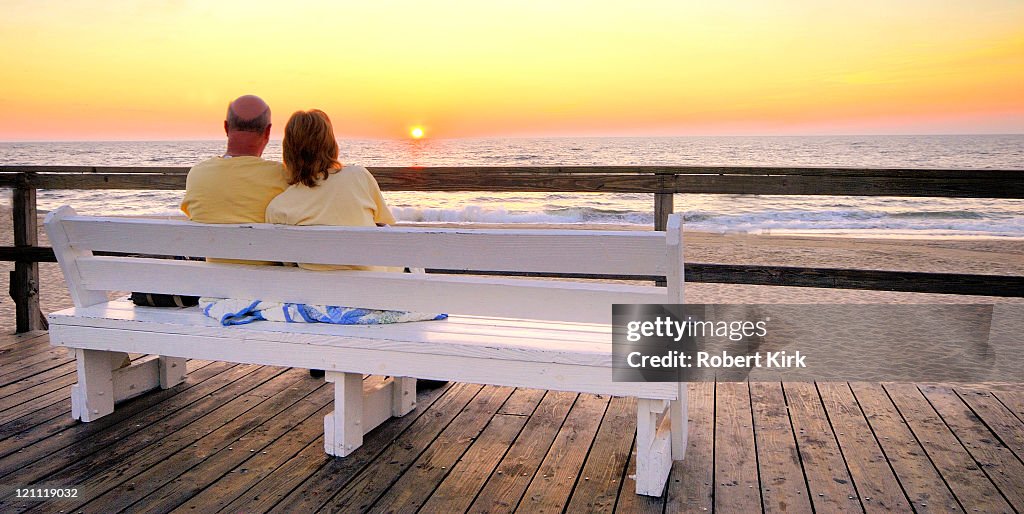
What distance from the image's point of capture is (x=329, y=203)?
288 cm

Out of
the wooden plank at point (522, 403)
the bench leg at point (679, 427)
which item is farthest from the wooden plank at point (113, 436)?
the bench leg at point (679, 427)

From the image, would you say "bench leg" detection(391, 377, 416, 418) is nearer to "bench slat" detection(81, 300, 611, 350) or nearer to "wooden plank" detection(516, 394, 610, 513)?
"bench slat" detection(81, 300, 611, 350)

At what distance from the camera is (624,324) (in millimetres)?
2551

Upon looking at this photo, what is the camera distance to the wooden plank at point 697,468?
2.49 m

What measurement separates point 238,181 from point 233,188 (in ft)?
0.10

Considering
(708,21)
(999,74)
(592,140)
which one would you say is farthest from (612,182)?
(592,140)

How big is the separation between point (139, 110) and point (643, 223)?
80.5ft

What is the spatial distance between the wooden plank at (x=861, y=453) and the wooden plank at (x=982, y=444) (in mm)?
304

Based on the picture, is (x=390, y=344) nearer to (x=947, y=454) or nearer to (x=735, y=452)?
(x=735, y=452)

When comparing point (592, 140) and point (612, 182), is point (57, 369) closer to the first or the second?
point (612, 182)

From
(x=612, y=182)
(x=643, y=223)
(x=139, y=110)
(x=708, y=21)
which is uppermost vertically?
(x=708, y=21)

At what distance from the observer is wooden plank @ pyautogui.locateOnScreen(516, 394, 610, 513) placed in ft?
8.19

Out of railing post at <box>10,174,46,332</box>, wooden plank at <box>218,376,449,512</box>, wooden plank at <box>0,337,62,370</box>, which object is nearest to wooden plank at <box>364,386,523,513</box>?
wooden plank at <box>218,376,449,512</box>

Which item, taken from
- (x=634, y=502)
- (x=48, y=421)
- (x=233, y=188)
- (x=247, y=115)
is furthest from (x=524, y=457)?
(x=48, y=421)
